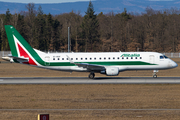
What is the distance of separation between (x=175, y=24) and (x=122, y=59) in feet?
272

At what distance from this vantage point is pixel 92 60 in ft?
119

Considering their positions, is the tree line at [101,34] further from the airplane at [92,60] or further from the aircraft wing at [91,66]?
the aircraft wing at [91,66]

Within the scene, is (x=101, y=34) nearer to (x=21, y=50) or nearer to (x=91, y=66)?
(x=21, y=50)

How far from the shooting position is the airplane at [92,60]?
35.7 m

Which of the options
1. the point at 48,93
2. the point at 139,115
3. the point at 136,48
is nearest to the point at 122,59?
the point at 48,93

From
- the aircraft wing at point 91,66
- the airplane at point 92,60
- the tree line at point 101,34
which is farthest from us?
the tree line at point 101,34

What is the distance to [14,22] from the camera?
11019 cm

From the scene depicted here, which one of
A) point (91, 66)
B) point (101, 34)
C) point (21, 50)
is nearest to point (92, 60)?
point (91, 66)

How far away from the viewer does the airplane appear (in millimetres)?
35656

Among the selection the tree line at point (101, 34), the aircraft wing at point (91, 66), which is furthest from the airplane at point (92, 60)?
the tree line at point (101, 34)

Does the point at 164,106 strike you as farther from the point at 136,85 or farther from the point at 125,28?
the point at 125,28

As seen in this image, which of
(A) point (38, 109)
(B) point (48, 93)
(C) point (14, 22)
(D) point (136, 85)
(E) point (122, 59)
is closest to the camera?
(A) point (38, 109)

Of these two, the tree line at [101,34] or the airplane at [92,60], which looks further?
the tree line at [101,34]

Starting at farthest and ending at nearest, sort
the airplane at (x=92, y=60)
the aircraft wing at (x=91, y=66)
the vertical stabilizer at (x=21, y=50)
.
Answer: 1. the vertical stabilizer at (x=21, y=50)
2. the airplane at (x=92, y=60)
3. the aircraft wing at (x=91, y=66)
